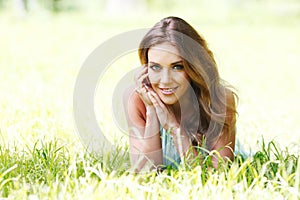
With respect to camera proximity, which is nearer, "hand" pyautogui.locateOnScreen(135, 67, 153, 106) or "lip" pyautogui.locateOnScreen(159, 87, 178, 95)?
"lip" pyautogui.locateOnScreen(159, 87, 178, 95)

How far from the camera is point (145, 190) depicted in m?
2.19

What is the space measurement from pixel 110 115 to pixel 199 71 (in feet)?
5.16

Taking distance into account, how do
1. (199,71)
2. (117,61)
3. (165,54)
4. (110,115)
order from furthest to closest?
(117,61), (110,115), (199,71), (165,54)

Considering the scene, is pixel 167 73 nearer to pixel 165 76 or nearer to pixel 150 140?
pixel 165 76

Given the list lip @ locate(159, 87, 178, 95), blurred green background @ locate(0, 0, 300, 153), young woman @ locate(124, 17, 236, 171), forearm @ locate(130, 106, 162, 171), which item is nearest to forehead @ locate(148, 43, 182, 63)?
young woman @ locate(124, 17, 236, 171)

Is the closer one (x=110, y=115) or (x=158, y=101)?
(x=158, y=101)

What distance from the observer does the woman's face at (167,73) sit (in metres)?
2.74

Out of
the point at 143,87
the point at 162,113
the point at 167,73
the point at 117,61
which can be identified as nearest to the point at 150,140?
the point at 162,113

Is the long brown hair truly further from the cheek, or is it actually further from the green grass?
the green grass

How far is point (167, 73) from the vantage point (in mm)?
2744

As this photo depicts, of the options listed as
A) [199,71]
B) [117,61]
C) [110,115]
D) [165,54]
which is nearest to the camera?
[165,54]

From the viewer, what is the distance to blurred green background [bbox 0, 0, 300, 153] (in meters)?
3.92

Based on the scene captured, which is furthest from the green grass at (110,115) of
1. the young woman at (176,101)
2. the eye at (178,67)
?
the eye at (178,67)

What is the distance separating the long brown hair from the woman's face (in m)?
0.03
